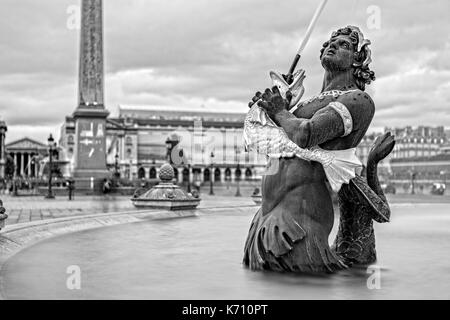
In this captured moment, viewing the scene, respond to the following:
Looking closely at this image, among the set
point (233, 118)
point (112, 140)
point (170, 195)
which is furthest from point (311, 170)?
point (233, 118)

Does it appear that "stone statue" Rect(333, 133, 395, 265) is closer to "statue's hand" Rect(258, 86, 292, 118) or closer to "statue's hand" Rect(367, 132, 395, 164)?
"statue's hand" Rect(367, 132, 395, 164)

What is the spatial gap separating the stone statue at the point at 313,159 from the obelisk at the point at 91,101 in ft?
112

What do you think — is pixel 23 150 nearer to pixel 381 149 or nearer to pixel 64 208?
pixel 64 208

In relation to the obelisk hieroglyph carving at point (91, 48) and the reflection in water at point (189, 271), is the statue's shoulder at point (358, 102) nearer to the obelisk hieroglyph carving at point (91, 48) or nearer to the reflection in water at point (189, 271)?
the reflection in water at point (189, 271)

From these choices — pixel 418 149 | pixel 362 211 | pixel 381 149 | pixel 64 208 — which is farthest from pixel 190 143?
pixel 362 211

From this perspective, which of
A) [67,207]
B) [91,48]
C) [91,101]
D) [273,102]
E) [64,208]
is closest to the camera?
[273,102]

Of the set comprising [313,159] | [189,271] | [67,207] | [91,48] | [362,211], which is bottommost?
[67,207]

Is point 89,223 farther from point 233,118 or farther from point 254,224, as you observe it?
point 233,118

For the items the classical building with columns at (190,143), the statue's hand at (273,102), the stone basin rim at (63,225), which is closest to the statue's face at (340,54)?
the statue's hand at (273,102)

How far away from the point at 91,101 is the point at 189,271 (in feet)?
116

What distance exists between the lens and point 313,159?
550cm

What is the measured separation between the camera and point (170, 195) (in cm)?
→ 1359

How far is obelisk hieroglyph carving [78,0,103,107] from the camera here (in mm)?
38406

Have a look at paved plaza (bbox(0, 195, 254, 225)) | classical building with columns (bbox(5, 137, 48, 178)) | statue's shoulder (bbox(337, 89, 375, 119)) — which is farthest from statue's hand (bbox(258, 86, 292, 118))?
classical building with columns (bbox(5, 137, 48, 178))
